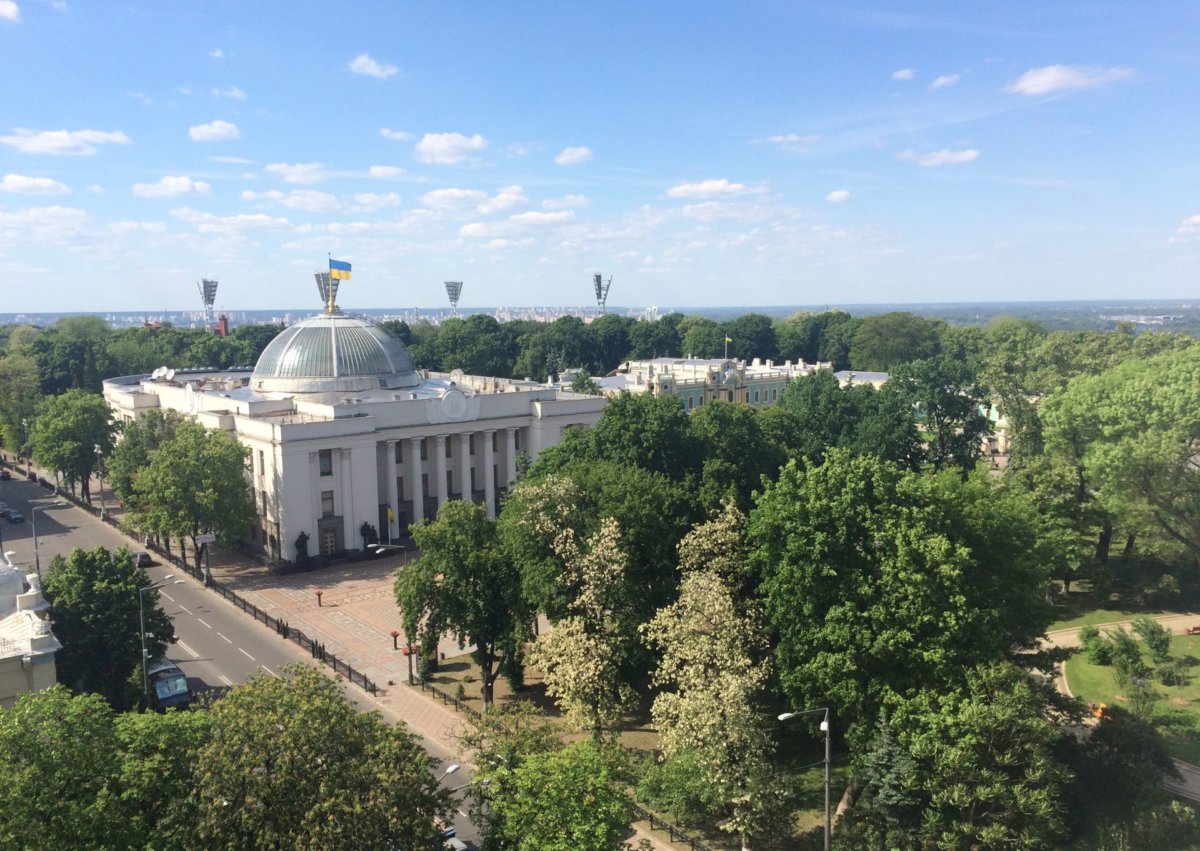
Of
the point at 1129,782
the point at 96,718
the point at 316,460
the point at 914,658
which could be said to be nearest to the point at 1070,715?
the point at 1129,782

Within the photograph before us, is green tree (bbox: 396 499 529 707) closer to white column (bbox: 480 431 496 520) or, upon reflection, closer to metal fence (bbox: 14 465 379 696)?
metal fence (bbox: 14 465 379 696)

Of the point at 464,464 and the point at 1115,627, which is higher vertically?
the point at 464,464

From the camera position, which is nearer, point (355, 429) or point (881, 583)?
point (881, 583)

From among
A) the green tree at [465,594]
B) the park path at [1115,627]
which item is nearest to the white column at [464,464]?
the green tree at [465,594]

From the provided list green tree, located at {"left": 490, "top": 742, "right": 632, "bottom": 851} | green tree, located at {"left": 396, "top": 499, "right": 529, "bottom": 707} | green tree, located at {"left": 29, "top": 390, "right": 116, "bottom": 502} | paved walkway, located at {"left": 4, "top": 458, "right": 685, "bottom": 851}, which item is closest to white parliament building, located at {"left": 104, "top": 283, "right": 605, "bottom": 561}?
paved walkway, located at {"left": 4, "top": 458, "right": 685, "bottom": 851}

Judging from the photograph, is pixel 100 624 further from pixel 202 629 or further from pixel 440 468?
pixel 440 468

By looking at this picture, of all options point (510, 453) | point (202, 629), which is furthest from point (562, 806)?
point (510, 453)

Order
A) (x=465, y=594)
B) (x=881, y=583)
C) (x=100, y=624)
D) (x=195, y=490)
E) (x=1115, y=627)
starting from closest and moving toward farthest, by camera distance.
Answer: (x=881, y=583) < (x=100, y=624) < (x=465, y=594) < (x=1115, y=627) < (x=195, y=490)
